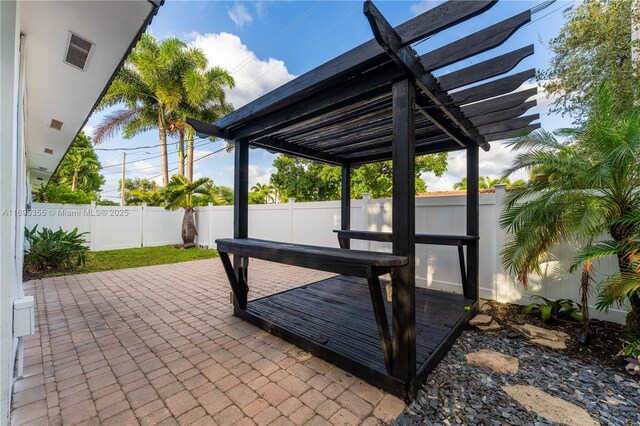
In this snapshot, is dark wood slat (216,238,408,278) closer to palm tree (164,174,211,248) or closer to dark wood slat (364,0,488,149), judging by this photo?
dark wood slat (364,0,488,149)

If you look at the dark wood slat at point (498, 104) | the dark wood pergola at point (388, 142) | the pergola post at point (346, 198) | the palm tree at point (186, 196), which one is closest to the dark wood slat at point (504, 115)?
the dark wood pergola at point (388, 142)

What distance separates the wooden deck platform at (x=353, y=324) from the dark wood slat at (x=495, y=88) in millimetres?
2283

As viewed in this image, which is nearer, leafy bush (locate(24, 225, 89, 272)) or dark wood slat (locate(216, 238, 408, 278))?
dark wood slat (locate(216, 238, 408, 278))

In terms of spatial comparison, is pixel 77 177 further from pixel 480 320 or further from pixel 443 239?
pixel 480 320

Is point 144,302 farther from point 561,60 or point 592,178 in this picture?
point 561,60

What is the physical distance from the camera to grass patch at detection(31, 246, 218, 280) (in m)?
6.24

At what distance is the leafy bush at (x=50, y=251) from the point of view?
5789 millimetres

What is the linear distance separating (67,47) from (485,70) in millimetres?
3700

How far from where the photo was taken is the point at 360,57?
1901mm

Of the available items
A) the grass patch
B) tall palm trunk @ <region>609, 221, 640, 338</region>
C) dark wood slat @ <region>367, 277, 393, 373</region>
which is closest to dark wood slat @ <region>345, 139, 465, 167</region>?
tall palm trunk @ <region>609, 221, 640, 338</region>

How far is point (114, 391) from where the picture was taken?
1.96 metres

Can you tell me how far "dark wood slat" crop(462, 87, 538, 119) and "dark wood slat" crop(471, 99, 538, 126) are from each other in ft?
0.52

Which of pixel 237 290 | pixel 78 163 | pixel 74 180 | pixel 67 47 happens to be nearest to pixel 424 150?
pixel 237 290

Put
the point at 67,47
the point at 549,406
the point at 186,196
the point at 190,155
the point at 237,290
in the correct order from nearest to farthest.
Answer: the point at 549,406 < the point at 67,47 < the point at 237,290 < the point at 186,196 < the point at 190,155
